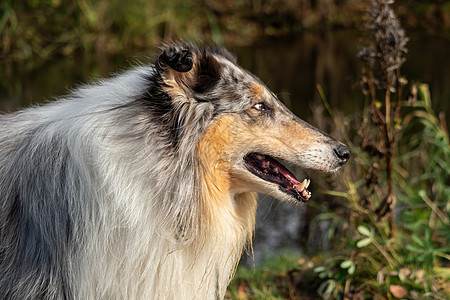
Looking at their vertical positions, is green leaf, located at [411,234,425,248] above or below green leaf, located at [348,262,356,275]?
above

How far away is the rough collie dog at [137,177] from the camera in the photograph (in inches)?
113

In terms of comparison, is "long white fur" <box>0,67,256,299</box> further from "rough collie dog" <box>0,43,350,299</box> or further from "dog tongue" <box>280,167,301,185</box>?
"dog tongue" <box>280,167,301,185</box>

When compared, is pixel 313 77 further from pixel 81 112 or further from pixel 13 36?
pixel 81 112

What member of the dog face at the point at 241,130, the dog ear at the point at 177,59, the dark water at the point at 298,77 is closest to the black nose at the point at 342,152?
the dog face at the point at 241,130

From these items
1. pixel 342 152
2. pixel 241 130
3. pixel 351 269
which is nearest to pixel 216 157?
pixel 241 130

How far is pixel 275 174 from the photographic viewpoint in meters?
3.24

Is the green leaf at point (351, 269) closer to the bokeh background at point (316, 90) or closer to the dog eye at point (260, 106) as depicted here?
the bokeh background at point (316, 90)

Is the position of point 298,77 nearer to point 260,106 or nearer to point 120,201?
point 260,106

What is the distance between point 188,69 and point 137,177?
1.72 ft

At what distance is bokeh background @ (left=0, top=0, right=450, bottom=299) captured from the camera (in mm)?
4191

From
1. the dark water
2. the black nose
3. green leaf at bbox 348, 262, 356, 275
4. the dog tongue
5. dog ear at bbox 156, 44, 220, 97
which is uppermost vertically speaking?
dog ear at bbox 156, 44, 220, 97

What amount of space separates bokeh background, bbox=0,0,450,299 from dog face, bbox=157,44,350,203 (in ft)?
1.42

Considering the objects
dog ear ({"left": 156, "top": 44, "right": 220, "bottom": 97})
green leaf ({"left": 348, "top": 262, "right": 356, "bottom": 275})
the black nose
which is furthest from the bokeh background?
the black nose

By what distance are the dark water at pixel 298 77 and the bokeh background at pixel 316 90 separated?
0.07ft
